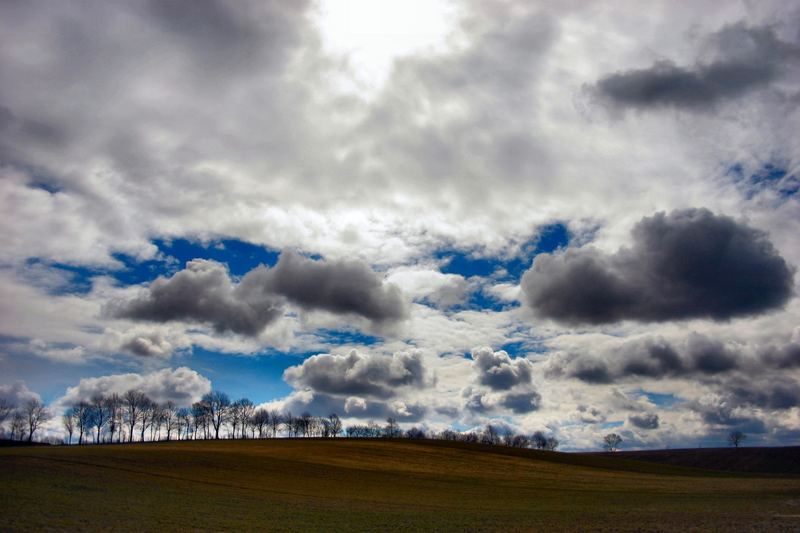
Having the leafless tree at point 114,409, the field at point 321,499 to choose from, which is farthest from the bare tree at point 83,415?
the field at point 321,499

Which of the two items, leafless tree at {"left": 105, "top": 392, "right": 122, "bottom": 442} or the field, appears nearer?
the field

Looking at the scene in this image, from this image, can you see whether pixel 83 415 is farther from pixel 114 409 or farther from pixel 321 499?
pixel 321 499

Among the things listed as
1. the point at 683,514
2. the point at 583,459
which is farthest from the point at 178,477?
the point at 583,459

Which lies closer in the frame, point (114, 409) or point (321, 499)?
point (321, 499)

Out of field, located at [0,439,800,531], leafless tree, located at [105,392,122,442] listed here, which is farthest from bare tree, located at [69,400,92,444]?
field, located at [0,439,800,531]

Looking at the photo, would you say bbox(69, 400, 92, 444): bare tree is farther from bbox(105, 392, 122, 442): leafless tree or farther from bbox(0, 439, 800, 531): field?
bbox(0, 439, 800, 531): field

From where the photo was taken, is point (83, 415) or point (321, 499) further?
point (83, 415)

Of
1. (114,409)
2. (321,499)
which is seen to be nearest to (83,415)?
(114,409)

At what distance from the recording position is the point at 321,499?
161ft

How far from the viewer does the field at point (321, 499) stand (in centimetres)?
3303

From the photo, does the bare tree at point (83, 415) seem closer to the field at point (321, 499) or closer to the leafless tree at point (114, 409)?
the leafless tree at point (114, 409)

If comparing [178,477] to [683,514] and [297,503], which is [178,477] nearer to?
[297,503]

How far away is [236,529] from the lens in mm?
30688

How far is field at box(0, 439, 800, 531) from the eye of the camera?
33031mm
